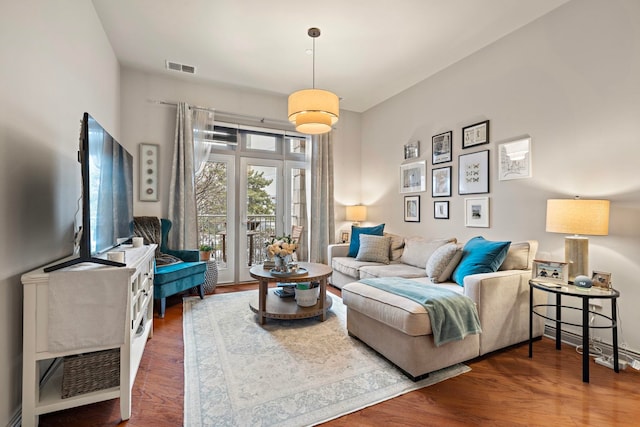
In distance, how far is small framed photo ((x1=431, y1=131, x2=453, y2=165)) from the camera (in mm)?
3740

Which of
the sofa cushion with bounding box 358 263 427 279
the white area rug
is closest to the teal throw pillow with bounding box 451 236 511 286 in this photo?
the sofa cushion with bounding box 358 263 427 279

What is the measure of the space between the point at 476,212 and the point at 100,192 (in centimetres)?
349

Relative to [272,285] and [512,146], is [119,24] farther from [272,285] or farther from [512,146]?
[512,146]

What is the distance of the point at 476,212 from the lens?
11.1 ft

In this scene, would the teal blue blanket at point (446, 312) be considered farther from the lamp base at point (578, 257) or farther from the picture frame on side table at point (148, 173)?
the picture frame on side table at point (148, 173)

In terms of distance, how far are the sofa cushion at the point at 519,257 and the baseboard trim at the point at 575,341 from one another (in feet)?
2.18

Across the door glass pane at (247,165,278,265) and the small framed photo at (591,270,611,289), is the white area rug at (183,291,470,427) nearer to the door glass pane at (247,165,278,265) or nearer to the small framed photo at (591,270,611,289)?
the small framed photo at (591,270,611,289)

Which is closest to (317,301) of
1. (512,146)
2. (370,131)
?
(512,146)

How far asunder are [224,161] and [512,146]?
3722 mm

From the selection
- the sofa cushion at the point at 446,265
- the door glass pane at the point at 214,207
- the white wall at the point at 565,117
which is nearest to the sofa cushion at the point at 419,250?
the white wall at the point at 565,117

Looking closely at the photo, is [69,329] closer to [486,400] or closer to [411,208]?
[486,400]

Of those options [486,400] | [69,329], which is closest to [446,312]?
[486,400]

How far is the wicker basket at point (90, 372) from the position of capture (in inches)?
61.4

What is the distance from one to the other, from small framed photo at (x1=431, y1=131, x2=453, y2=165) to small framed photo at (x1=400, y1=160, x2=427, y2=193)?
22cm
